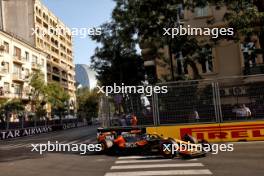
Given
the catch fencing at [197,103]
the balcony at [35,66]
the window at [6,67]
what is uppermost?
the balcony at [35,66]

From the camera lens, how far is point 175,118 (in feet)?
63.3

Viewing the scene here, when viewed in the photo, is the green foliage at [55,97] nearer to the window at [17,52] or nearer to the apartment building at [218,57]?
the window at [17,52]

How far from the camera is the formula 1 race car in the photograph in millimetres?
15133

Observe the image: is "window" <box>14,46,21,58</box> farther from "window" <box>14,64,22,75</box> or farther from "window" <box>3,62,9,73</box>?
"window" <box>3,62,9,73</box>

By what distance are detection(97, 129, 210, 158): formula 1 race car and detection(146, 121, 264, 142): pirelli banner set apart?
1.37 meters

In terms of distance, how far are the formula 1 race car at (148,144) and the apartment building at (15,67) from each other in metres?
47.0

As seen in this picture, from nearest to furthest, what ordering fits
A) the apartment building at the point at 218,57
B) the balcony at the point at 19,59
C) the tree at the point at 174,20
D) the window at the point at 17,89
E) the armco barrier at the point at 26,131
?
the tree at the point at 174,20 → the apartment building at the point at 218,57 → the armco barrier at the point at 26,131 → the balcony at the point at 19,59 → the window at the point at 17,89

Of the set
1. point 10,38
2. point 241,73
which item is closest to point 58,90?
point 10,38

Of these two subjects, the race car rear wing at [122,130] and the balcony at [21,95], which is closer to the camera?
the race car rear wing at [122,130]

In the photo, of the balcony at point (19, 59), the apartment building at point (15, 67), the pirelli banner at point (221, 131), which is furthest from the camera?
the balcony at point (19, 59)

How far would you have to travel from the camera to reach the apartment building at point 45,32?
82.4 m

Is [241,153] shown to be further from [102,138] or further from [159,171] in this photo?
[102,138]

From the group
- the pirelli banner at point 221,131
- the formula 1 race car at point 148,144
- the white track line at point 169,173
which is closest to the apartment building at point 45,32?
the pirelli banner at point 221,131

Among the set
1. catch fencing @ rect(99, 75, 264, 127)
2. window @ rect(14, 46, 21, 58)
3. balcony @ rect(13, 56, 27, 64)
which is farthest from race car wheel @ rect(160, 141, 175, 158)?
window @ rect(14, 46, 21, 58)
